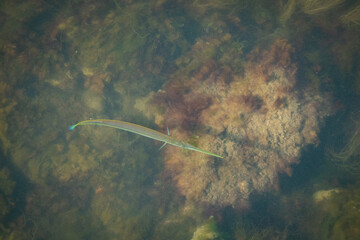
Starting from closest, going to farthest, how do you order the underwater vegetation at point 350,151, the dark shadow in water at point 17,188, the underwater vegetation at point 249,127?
the underwater vegetation at point 249,127, the underwater vegetation at point 350,151, the dark shadow in water at point 17,188

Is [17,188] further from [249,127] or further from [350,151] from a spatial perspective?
[350,151]

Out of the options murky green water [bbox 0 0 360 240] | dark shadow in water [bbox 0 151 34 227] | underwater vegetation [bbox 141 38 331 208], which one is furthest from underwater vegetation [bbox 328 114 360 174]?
dark shadow in water [bbox 0 151 34 227]

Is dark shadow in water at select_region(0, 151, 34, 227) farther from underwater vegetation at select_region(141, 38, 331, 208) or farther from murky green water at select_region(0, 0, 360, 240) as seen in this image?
underwater vegetation at select_region(141, 38, 331, 208)

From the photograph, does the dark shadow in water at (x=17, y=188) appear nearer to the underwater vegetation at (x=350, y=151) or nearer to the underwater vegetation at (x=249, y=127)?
the underwater vegetation at (x=249, y=127)

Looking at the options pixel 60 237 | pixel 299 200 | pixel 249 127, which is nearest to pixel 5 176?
pixel 60 237

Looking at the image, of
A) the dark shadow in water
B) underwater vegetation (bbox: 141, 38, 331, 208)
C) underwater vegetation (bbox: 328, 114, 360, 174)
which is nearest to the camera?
underwater vegetation (bbox: 141, 38, 331, 208)

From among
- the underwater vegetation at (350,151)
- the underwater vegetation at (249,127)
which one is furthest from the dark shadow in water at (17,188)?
the underwater vegetation at (350,151)

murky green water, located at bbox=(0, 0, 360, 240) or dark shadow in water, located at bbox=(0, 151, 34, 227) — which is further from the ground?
murky green water, located at bbox=(0, 0, 360, 240)
